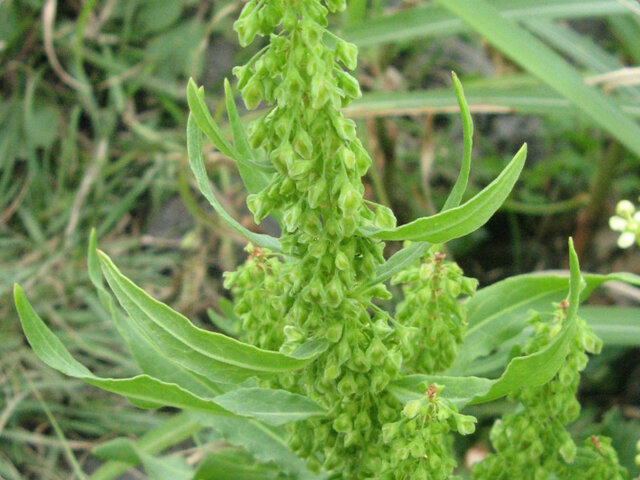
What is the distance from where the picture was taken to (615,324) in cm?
166

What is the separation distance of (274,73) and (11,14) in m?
2.30

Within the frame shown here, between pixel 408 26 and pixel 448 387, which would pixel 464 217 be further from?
pixel 408 26

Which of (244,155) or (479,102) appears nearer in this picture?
(244,155)

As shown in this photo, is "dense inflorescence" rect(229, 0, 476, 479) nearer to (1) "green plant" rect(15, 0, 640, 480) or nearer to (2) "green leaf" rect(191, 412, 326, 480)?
(1) "green plant" rect(15, 0, 640, 480)

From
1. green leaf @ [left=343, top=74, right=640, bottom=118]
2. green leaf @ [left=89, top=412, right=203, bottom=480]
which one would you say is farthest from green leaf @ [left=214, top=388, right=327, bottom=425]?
green leaf @ [left=343, top=74, right=640, bottom=118]

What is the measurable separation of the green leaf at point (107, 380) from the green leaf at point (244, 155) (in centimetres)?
27

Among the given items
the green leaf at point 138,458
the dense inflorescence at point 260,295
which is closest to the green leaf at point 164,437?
the green leaf at point 138,458

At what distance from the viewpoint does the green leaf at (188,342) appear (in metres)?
0.90

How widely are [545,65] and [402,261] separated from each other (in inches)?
36.1

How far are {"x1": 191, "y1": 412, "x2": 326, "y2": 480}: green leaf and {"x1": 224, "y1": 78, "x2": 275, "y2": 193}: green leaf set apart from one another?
0.37 metres

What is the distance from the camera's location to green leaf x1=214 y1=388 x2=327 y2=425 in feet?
3.30

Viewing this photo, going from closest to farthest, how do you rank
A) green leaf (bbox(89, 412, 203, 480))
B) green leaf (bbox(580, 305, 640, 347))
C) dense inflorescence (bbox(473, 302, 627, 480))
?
dense inflorescence (bbox(473, 302, 627, 480))
green leaf (bbox(580, 305, 640, 347))
green leaf (bbox(89, 412, 203, 480))

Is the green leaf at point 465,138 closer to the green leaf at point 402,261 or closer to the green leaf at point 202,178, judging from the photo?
the green leaf at point 402,261

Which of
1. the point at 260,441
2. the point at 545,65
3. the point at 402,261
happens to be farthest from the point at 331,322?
the point at 545,65
